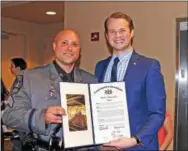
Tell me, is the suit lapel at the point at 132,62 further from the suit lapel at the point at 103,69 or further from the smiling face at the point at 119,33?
the suit lapel at the point at 103,69

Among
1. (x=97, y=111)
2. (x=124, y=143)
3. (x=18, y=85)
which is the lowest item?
(x=124, y=143)

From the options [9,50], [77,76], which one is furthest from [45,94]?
[9,50]

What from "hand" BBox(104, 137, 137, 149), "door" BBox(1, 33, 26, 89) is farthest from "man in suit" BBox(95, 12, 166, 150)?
"door" BBox(1, 33, 26, 89)

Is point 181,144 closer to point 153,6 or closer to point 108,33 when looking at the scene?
point 153,6

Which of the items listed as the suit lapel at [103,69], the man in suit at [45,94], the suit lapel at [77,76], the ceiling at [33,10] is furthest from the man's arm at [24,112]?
the ceiling at [33,10]

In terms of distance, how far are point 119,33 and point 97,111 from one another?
1.22ft

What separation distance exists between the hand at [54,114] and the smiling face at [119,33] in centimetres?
40

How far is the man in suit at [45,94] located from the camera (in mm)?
1646

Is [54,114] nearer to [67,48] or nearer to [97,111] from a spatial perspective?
[97,111]

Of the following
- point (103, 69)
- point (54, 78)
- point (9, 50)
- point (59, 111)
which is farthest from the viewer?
point (9, 50)

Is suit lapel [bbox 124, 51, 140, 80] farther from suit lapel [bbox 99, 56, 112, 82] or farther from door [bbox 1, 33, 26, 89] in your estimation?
door [bbox 1, 33, 26, 89]

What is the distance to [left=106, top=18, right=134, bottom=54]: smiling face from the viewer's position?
170 cm

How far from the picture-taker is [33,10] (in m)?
5.57

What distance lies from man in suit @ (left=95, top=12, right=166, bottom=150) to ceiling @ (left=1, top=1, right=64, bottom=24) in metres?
3.31
